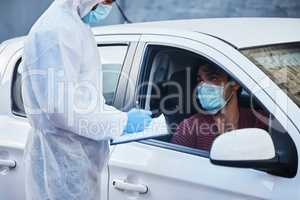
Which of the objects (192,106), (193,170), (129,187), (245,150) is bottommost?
(129,187)

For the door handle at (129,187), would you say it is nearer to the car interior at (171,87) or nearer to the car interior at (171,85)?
the car interior at (171,87)

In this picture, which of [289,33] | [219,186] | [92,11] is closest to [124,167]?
[219,186]

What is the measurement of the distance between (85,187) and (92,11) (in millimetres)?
813

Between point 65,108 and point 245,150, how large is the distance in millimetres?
777

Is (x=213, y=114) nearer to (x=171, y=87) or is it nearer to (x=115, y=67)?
(x=171, y=87)

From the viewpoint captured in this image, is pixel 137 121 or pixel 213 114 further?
pixel 213 114

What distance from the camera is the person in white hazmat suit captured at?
2.60 metres

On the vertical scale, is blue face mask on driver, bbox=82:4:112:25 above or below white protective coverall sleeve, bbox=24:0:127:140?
above

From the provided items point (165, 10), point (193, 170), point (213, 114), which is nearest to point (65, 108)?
point (193, 170)

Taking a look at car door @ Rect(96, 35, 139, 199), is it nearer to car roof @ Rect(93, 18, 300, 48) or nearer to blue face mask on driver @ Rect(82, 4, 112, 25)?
car roof @ Rect(93, 18, 300, 48)

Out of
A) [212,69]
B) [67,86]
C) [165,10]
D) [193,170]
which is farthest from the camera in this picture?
[165,10]

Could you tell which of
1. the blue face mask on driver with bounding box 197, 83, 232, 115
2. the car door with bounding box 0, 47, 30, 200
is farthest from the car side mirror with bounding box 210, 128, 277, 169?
the car door with bounding box 0, 47, 30, 200

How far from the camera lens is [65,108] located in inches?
103

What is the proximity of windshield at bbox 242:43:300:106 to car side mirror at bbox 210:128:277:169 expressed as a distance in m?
0.26
